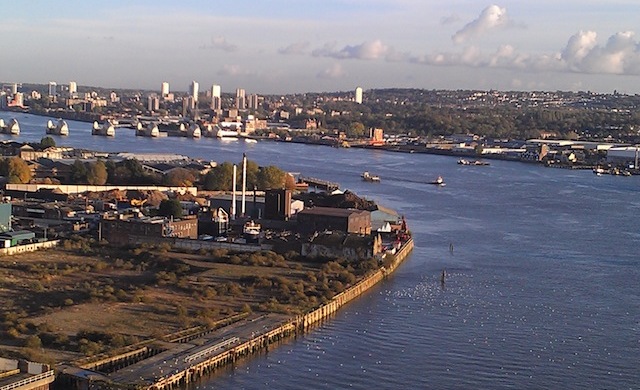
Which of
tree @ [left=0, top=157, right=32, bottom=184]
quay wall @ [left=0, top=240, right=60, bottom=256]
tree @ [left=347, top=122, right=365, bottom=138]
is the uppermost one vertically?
tree @ [left=347, top=122, right=365, bottom=138]

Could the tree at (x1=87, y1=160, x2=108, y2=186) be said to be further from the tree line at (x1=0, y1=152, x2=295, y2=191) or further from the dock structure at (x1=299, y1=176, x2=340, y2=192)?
the dock structure at (x1=299, y1=176, x2=340, y2=192)

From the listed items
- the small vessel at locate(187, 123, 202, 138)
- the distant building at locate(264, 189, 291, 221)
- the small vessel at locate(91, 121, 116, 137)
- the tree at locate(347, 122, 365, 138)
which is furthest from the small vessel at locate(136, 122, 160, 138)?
the distant building at locate(264, 189, 291, 221)

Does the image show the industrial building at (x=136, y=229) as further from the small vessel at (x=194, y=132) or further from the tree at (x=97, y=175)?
the small vessel at (x=194, y=132)

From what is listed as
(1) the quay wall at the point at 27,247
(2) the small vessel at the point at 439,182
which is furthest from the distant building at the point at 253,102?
(1) the quay wall at the point at 27,247

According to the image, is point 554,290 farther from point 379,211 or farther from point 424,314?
point 379,211

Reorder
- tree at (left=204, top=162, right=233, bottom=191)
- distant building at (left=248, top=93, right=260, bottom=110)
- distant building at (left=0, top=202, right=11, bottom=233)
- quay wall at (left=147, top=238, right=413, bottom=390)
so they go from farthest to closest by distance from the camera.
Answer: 1. distant building at (left=248, top=93, right=260, bottom=110)
2. tree at (left=204, top=162, right=233, bottom=191)
3. distant building at (left=0, top=202, right=11, bottom=233)
4. quay wall at (left=147, top=238, right=413, bottom=390)

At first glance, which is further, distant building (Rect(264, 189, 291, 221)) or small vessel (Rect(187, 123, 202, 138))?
small vessel (Rect(187, 123, 202, 138))

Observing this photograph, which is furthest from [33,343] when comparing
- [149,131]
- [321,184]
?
[149,131]

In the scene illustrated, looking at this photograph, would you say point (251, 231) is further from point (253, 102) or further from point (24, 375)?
point (253, 102)
